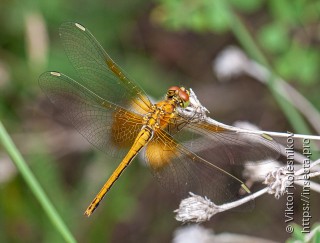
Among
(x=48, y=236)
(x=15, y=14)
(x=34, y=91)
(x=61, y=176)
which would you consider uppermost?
(x=15, y=14)

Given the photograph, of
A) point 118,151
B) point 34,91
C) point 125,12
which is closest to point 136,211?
point 34,91

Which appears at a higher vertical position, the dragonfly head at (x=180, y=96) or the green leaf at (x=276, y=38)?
the green leaf at (x=276, y=38)

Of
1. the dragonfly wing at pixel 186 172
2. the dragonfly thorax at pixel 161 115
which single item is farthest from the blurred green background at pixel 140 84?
the dragonfly wing at pixel 186 172

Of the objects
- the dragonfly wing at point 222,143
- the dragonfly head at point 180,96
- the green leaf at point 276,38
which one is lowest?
the dragonfly wing at point 222,143

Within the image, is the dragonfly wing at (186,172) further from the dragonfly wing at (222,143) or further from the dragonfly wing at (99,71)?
the dragonfly wing at (99,71)

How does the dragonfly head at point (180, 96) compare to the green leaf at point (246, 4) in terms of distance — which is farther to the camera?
the green leaf at point (246, 4)

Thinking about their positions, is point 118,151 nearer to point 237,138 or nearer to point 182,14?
point 237,138

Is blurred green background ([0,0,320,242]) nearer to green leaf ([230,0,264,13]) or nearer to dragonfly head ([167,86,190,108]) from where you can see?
green leaf ([230,0,264,13])
